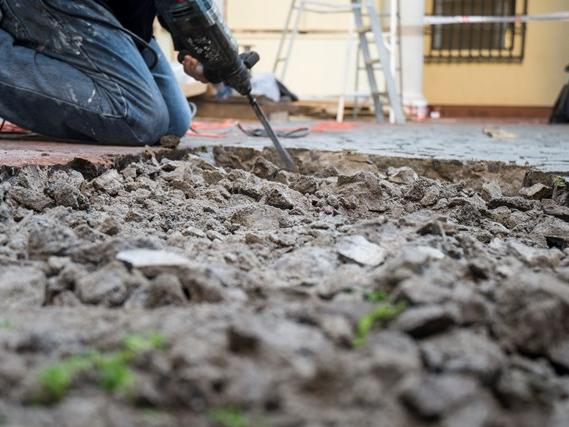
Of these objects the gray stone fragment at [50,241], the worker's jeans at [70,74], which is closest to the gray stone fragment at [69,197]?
the gray stone fragment at [50,241]

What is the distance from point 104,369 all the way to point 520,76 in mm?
10971

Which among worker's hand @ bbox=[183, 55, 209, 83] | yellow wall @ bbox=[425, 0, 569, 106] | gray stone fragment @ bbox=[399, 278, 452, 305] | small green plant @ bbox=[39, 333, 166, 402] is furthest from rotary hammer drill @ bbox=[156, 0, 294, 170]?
yellow wall @ bbox=[425, 0, 569, 106]

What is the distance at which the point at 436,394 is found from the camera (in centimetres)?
94

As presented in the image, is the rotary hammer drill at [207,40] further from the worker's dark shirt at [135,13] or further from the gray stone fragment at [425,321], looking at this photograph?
the gray stone fragment at [425,321]

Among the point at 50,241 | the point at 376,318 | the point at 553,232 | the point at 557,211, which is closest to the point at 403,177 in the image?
the point at 557,211

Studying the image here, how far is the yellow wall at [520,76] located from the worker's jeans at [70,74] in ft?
28.4

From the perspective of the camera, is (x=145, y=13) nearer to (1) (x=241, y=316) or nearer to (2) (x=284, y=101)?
(1) (x=241, y=316)

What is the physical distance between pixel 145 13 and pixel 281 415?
2.98 meters

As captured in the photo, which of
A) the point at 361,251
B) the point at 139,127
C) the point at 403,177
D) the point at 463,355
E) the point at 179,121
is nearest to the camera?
the point at 463,355

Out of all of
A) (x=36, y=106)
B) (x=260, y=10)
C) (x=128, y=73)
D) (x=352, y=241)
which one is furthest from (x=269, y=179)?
(x=260, y=10)

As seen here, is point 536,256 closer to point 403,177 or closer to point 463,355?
point 463,355

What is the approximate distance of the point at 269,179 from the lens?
121 inches

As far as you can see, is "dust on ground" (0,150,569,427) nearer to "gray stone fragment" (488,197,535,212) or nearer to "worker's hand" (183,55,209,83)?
"gray stone fragment" (488,197,535,212)

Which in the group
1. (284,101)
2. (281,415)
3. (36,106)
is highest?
(281,415)
